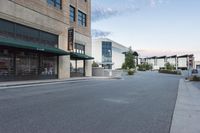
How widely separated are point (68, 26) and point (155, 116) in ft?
87.6

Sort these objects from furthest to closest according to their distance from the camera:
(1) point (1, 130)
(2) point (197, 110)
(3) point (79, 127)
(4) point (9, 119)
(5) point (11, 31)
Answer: (5) point (11, 31)
(2) point (197, 110)
(4) point (9, 119)
(3) point (79, 127)
(1) point (1, 130)

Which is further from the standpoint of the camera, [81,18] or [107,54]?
[107,54]

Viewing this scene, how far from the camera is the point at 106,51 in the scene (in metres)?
101

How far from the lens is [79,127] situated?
6199 mm

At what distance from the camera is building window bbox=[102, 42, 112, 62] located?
9988cm

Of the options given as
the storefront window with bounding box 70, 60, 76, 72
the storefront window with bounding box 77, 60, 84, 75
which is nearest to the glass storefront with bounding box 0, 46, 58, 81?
the storefront window with bounding box 70, 60, 76, 72

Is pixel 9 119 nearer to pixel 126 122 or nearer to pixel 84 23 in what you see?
pixel 126 122

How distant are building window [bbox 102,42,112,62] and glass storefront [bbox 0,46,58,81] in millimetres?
70000

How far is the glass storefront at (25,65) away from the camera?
22.3 meters

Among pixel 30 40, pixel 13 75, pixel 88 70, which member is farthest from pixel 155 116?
pixel 88 70

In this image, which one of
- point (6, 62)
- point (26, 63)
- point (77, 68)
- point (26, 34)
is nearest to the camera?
point (6, 62)

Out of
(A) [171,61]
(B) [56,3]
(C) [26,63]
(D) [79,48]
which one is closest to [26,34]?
(C) [26,63]

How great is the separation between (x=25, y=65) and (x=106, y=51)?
253ft

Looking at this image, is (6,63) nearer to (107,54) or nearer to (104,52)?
(104,52)
